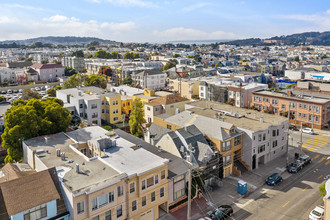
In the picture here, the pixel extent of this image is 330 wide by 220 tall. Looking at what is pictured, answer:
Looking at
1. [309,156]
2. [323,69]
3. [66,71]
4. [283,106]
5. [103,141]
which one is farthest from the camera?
[66,71]

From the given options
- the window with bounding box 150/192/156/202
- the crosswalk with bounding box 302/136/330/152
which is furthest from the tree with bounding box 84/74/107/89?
the window with bounding box 150/192/156/202

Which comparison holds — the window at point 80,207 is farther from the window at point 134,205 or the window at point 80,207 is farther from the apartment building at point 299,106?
the apartment building at point 299,106

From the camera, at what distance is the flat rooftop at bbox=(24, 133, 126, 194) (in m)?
23.4

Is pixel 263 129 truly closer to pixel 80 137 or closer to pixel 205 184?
pixel 205 184

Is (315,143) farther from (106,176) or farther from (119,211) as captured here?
(106,176)

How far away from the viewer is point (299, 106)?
60.5 m

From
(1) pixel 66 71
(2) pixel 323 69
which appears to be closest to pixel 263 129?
(2) pixel 323 69

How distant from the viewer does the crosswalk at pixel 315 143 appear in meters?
47.9

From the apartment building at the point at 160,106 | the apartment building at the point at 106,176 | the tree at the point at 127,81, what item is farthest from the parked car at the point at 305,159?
the tree at the point at 127,81

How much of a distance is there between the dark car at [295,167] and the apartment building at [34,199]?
30369mm

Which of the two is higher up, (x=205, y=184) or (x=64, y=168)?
(x=64, y=168)

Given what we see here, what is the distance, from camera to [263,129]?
39.4m

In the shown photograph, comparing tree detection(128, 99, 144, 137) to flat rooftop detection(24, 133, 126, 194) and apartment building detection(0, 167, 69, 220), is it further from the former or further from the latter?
apartment building detection(0, 167, 69, 220)

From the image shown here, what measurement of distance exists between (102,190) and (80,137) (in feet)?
46.5
